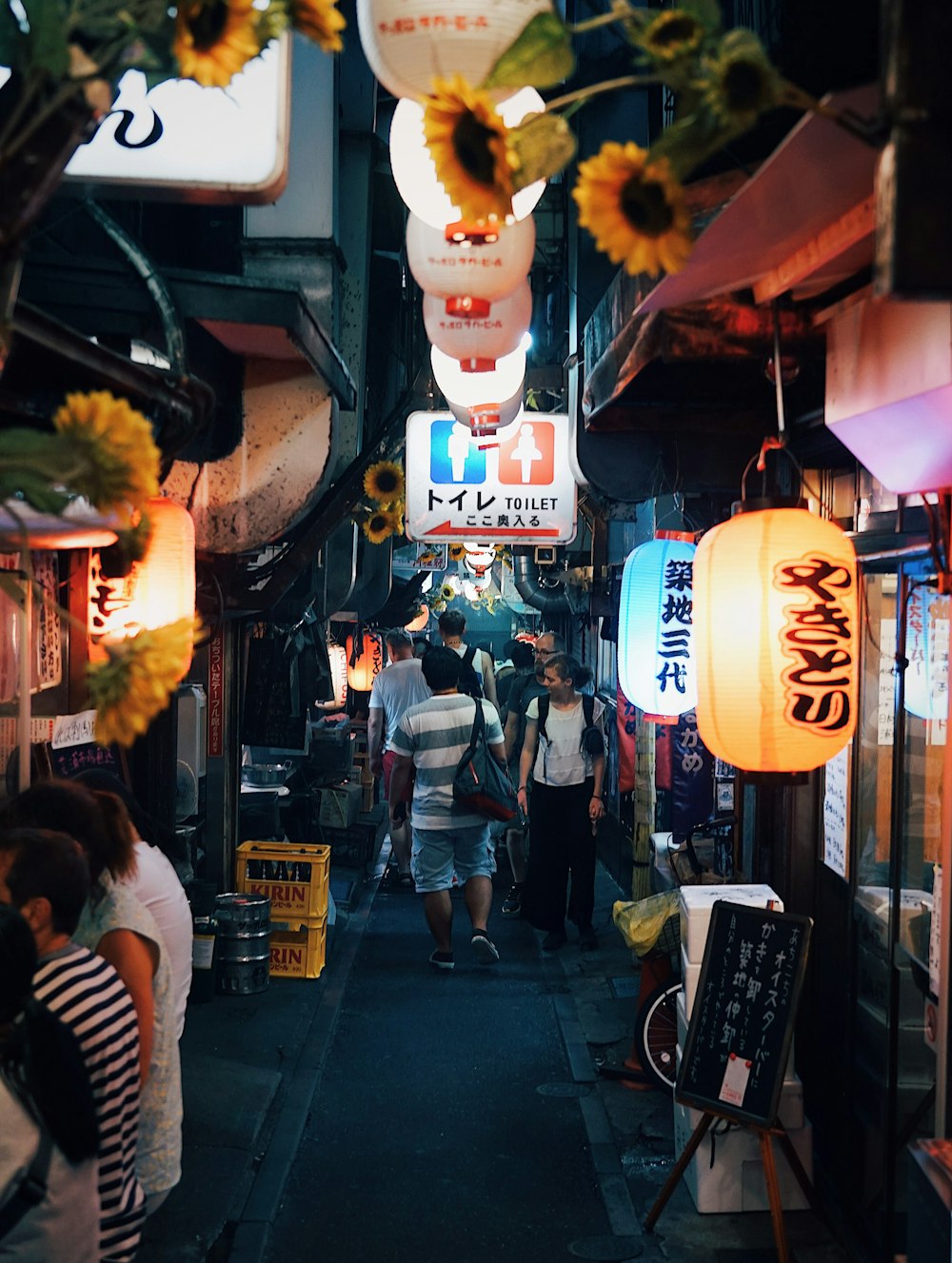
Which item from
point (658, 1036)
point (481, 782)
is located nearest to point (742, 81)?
point (658, 1036)

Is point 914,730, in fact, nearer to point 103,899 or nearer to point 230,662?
point 103,899

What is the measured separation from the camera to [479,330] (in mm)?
7824

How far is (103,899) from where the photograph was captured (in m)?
5.37

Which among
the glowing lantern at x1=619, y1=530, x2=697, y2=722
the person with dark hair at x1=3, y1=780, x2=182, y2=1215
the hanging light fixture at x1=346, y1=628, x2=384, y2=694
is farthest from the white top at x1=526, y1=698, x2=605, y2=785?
the hanging light fixture at x1=346, y1=628, x2=384, y2=694

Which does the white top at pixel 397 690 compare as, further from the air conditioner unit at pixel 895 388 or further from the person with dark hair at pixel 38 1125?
the person with dark hair at pixel 38 1125

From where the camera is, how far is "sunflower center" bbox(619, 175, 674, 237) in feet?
9.47

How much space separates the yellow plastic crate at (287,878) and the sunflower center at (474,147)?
9623 mm

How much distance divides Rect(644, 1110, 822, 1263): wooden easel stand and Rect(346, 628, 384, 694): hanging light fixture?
1827 centimetres

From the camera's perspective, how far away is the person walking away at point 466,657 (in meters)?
13.4

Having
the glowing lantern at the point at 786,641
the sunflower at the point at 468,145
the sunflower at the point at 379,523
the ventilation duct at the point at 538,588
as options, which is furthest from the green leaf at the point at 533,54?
the ventilation duct at the point at 538,588

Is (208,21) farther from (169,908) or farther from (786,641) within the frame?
(169,908)

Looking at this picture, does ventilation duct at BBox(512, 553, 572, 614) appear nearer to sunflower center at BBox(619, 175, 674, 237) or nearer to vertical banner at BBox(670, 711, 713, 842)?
vertical banner at BBox(670, 711, 713, 842)

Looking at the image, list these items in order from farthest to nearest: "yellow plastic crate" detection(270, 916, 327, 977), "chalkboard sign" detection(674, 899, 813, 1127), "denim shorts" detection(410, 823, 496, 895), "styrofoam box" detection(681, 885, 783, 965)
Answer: "denim shorts" detection(410, 823, 496, 895)
"yellow plastic crate" detection(270, 916, 327, 977)
"styrofoam box" detection(681, 885, 783, 965)
"chalkboard sign" detection(674, 899, 813, 1127)

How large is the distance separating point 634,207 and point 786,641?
254 cm
